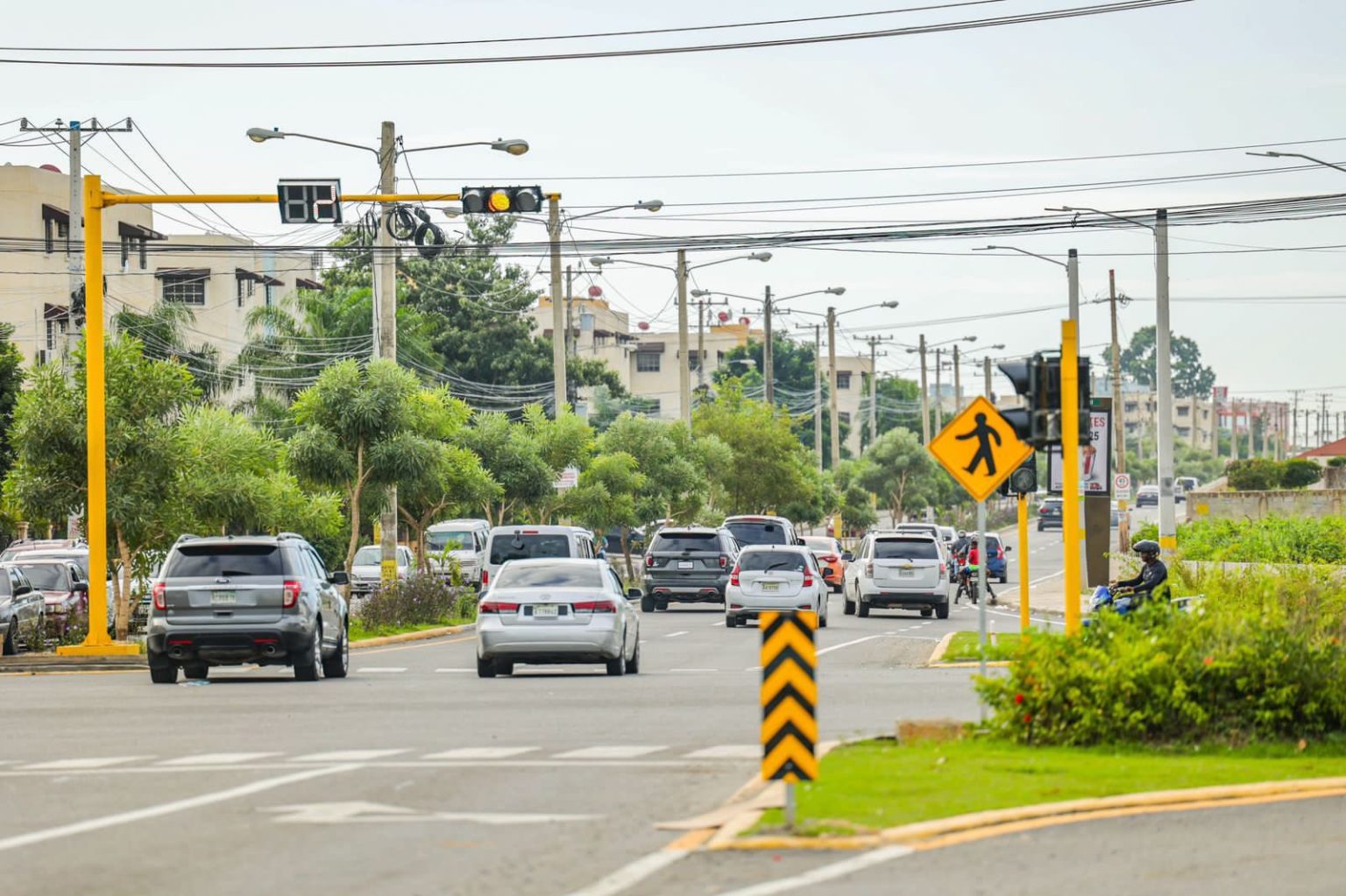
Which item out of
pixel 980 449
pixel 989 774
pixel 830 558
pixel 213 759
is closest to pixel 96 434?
pixel 980 449

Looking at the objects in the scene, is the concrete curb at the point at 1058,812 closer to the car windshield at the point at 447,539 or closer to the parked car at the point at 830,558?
the parked car at the point at 830,558

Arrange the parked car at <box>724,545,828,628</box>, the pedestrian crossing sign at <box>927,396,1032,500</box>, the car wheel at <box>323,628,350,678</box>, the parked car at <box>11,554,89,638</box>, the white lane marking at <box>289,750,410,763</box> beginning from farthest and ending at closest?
the parked car at <box>724,545,828,628</box>
the parked car at <box>11,554,89,638</box>
the car wheel at <box>323,628,350,678</box>
the pedestrian crossing sign at <box>927,396,1032,500</box>
the white lane marking at <box>289,750,410,763</box>

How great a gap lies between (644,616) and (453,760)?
28.6 meters

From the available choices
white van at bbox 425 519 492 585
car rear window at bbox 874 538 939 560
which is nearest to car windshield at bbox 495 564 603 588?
car rear window at bbox 874 538 939 560

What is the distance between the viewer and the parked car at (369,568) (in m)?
47.8

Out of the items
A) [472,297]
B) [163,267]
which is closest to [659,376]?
[472,297]

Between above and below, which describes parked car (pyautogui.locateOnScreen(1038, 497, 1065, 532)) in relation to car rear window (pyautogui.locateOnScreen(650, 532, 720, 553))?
below

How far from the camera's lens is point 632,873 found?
1009 cm

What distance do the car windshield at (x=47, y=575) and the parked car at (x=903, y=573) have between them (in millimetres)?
16926

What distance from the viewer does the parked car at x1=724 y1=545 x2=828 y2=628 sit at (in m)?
37.5

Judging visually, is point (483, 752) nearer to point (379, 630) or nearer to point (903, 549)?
point (379, 630)

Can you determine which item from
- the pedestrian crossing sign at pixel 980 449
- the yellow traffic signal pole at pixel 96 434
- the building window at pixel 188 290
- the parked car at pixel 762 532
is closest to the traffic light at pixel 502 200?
the yellow traffic signal pole at pixel 96 434

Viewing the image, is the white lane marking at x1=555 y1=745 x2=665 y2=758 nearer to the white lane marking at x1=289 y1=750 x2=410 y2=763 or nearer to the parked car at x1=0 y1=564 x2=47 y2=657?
the white lane marking at x1=289 y1=750 x2=410 y2=763

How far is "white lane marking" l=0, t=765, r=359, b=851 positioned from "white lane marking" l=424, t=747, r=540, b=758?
95cm
